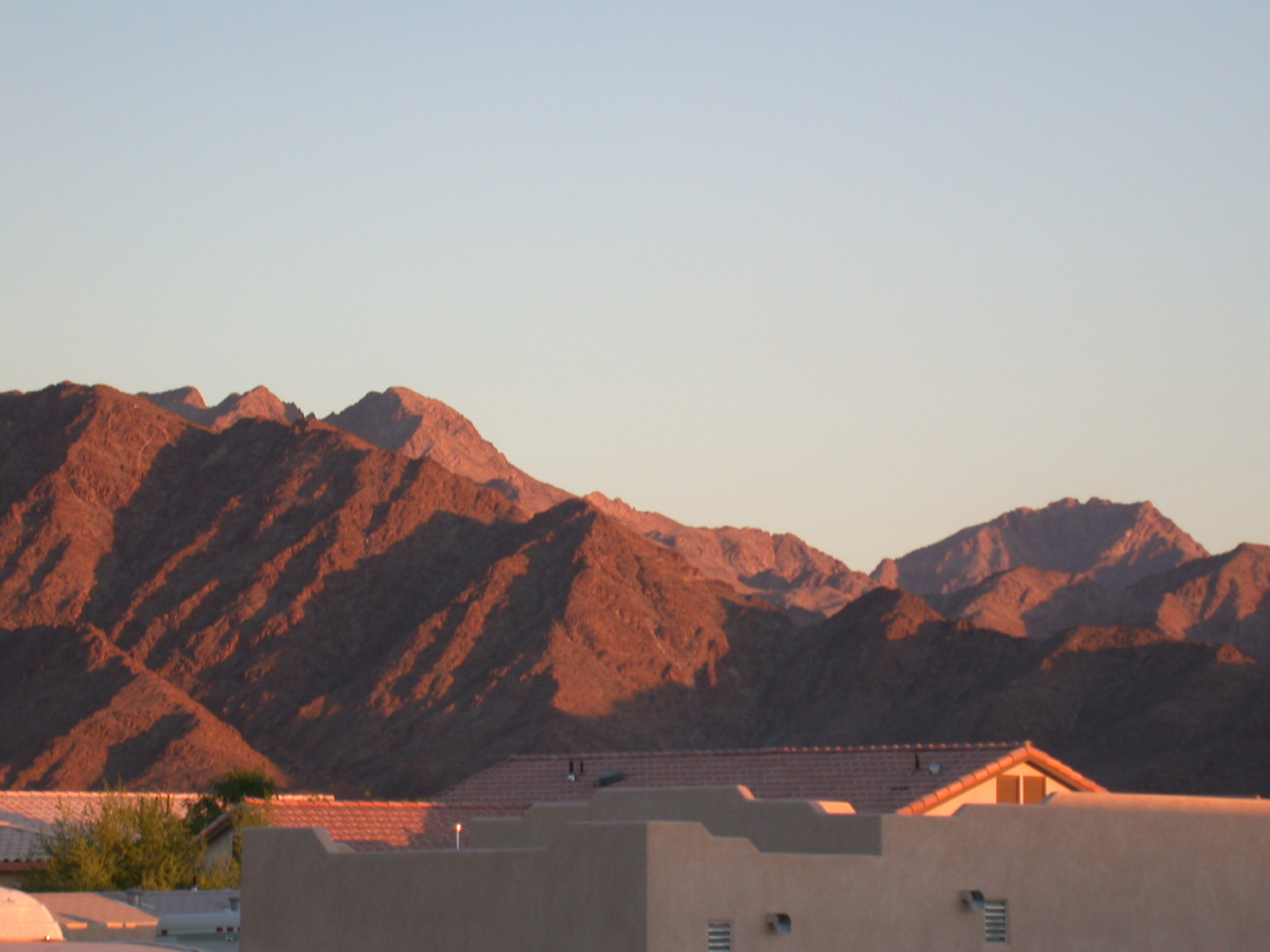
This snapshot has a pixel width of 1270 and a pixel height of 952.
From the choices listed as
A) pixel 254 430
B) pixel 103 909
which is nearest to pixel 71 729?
pixel 254 430

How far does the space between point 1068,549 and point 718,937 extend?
178 meters

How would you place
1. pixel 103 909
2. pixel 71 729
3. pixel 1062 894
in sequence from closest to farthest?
pixel 1062 894 → pixel 103 909 → pixel 71 729

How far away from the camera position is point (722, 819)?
989 inches

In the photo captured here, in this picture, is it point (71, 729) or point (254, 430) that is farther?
point (254, 430)

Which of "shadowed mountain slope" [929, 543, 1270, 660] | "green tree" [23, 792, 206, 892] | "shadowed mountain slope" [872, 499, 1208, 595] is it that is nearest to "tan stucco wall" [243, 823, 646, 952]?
"green tree" [23, 792, 206, 892]

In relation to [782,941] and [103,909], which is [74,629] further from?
[782,941]

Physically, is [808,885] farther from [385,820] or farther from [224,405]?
[224,405]

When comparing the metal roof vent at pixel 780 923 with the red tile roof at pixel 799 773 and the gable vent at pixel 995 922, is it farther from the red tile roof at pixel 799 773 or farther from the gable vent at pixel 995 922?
the red tile roof at pixel 799 773

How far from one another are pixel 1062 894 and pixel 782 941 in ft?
14.1

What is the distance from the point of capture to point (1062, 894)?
22109 mm

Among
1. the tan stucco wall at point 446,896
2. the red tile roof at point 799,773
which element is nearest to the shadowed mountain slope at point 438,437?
the red tile roof at point 799,773

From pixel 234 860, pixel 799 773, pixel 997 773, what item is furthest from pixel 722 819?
pixel 234 860

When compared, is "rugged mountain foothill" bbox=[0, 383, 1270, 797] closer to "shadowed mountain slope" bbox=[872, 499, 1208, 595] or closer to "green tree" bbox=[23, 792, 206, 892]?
"green tree" bbox=[23, 792, 206, 892]

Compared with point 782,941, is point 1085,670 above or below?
above
